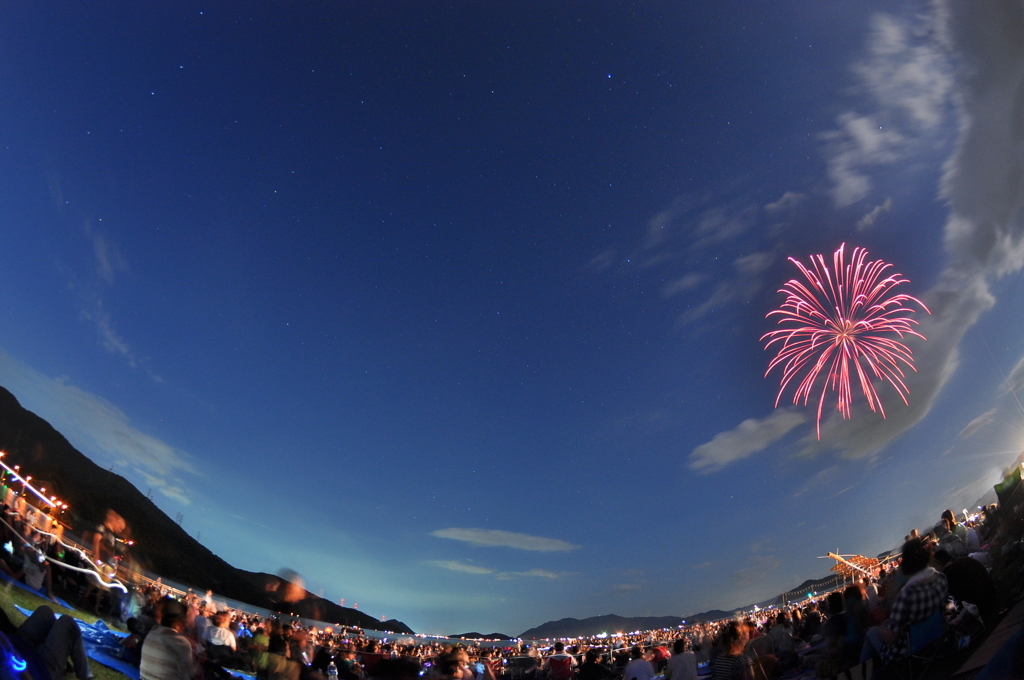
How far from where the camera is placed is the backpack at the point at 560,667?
7.81 meters

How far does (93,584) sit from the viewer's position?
465 cm

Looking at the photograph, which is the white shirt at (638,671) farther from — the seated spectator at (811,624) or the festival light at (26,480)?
the festival light at (26,480)

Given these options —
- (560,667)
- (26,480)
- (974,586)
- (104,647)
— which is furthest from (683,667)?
(26,480)

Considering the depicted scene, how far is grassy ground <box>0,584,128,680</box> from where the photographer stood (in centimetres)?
361

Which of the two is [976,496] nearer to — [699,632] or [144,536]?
[699,632]

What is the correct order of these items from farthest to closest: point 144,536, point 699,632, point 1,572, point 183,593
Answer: point 699,632 → point 144,536 → point 183,593 → point 1,572

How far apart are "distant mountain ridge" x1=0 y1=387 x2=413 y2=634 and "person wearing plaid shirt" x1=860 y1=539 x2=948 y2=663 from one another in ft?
20.4

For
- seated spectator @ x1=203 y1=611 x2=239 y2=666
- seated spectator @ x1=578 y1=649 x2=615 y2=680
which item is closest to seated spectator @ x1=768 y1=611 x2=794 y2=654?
seated spectator @ x1=578 y1=649 x2=615 y2=680

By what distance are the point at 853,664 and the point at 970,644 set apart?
1.54 meters

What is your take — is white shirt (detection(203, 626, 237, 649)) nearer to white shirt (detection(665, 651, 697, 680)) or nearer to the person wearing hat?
the person wearing hat

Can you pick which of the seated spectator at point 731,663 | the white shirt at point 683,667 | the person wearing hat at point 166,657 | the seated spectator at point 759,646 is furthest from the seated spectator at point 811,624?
the person wearing hat at point 166,657

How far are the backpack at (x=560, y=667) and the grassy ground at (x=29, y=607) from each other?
628cm

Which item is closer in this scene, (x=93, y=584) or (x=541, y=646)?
(x=93, y=584)

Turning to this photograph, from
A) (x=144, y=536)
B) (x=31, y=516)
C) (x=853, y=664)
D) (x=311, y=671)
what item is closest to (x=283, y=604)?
(x=311, y=671)
